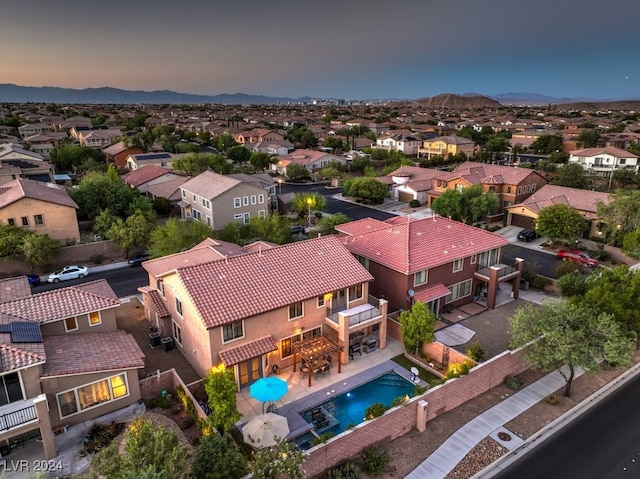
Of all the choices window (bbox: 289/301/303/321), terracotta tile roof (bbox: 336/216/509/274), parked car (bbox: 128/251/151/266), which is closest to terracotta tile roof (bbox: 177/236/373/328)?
window (bbox: 289/301/303/321)

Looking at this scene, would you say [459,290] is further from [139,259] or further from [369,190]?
[369,190]

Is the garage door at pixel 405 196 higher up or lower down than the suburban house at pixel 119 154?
lower down

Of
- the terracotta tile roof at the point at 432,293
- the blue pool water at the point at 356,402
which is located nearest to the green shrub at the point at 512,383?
the blue pool water at the point at 356,402

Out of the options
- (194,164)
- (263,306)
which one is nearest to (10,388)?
(263,306)

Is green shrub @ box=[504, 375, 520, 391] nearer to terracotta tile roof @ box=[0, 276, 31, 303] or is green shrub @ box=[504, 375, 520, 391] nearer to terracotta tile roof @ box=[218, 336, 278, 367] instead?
terracotta tile roof @ box=[218, 336, 278, 367]

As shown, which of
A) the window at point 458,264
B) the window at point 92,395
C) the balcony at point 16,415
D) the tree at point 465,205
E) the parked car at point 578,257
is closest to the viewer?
the balcony at point 16,415

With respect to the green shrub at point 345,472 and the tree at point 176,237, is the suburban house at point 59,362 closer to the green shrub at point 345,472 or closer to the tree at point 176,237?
the green shrub at point 345,472
